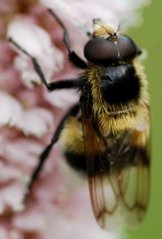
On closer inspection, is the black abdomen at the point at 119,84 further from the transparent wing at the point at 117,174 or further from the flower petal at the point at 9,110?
the flower petal at the point at 9,110

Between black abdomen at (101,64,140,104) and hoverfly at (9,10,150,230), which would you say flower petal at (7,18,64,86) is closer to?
hoverfly at (9,10,150,230)

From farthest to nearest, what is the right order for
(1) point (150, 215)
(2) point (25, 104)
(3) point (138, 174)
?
(1) point (150, 215), (3) point (138, 174), (2) point (25, 104)

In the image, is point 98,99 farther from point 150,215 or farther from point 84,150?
point 150,215

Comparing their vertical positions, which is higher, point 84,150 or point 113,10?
point 113,10

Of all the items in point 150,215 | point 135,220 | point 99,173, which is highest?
point 99,173

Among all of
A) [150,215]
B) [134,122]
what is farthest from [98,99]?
[150,215]

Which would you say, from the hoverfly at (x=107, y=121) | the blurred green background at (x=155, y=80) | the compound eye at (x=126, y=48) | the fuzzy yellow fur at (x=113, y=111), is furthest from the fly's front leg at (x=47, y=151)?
the blurred green background at (x=155, y=80)

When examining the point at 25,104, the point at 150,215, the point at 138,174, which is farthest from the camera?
the point at 150,215

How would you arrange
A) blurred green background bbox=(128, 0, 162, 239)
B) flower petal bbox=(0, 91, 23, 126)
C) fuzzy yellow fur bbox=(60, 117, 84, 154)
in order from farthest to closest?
1. blurred green background bbox=(128, 0, 162, 239)
2. fuzzy yellow fur bbox=(60, 117, 84, 154)
3. flower petal bbox=(0, 91, 23, 126)

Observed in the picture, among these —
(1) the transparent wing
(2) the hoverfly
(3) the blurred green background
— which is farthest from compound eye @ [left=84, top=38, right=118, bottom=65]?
(3) the blurred green background
